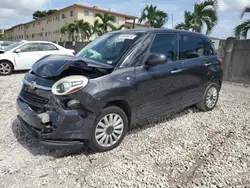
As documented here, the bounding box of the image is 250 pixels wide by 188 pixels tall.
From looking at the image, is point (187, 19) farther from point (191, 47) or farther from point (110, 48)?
point (110, 48)

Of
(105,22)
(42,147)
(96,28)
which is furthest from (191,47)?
(96,28)

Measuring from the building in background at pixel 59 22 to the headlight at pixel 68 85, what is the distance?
1240 inches

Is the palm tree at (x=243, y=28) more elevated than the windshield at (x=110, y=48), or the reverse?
the palm tree at (x=243, y=28)

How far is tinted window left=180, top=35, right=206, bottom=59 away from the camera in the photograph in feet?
13.6

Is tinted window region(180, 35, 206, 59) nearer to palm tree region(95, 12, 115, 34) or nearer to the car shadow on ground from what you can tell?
the car shadow on ground

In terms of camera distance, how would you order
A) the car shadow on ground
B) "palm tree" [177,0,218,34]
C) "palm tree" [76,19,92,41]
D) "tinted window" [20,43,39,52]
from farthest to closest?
"palm tree" [76,19,92,41] < "palm tree" [177,0,218,34] < "tinted window" [20,43,39,52] < the car shadow on ground

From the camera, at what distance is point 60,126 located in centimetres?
272

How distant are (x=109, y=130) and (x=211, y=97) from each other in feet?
9.72

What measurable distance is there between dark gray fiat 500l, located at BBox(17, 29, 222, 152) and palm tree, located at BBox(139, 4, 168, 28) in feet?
56.3

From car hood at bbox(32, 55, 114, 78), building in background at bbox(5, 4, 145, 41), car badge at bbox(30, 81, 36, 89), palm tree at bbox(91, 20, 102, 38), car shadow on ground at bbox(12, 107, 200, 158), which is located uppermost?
building in background at bbox(5, 4, 145, 41)

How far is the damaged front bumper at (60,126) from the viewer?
2725mm

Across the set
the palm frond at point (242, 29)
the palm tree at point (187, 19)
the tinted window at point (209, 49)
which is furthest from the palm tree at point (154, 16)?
the tinted window at point (209, 49)

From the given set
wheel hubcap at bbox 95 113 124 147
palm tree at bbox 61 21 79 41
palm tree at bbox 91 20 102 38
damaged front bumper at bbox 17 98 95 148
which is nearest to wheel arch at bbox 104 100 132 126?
wheel hubcap at bbox 95 113 124 147

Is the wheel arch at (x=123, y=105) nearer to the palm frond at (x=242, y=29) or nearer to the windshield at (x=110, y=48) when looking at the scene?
the windshield at (x=110, y=48)
